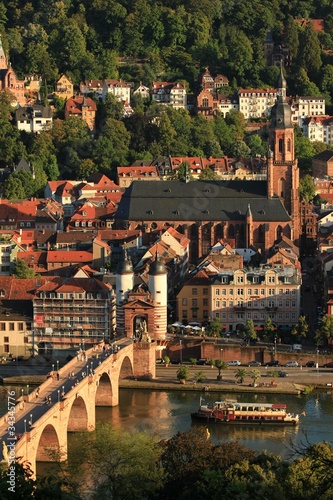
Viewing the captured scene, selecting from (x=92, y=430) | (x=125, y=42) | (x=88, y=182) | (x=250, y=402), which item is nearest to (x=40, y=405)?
(x=92, y=430)

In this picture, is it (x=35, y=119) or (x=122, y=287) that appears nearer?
(x=122, y=287)

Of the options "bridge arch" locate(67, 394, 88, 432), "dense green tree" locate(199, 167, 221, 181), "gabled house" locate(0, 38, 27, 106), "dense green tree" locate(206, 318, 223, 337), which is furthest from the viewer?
"gabled house" locate(0, 38, 27, 106)

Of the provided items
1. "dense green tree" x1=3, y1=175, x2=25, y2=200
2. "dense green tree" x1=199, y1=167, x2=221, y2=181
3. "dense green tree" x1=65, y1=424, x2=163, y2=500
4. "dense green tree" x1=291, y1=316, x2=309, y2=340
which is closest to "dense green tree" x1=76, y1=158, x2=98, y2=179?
"dense green tree" x1=3, y1=175, x2=25, y2=200

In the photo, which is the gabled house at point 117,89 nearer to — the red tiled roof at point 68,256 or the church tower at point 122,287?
the red tiled roof at point 68,256

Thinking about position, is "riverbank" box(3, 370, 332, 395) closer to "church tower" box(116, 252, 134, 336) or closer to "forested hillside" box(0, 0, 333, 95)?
"church tower" box(116, 252, 134, 336)

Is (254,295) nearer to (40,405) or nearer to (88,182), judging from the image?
(40,405)

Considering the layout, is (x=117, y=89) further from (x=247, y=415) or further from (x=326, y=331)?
(x=247, y=415)

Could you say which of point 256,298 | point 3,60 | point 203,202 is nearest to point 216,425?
point 256,298
